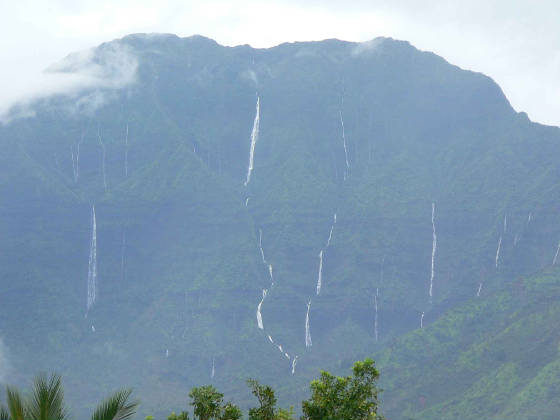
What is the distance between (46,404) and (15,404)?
68 centimetres

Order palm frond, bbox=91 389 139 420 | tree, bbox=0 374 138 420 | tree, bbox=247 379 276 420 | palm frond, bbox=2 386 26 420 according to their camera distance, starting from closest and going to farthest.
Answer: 1. palm frond, bbox=2 386 26 420
2. tree, bbox=0 374 138 420
3. palm frond, bbox=91 389 139 420
4. tree, bbox=247 379 276 420

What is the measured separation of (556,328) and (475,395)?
20535 millimetres

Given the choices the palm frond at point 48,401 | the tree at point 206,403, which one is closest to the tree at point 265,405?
the tree at point 206,403

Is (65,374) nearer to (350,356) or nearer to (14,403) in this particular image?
(350,356)

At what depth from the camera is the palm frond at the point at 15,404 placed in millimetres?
18469

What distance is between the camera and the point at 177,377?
18038cm

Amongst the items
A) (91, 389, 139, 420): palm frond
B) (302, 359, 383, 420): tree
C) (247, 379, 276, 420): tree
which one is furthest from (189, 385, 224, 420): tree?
(91, 389, 139, 420): palm frond

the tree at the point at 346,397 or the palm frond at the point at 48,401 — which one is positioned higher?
the tree at the point at 346,397

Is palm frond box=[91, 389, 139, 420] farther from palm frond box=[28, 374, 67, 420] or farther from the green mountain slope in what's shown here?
the green mountain slope

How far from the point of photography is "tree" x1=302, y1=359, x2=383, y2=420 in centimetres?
2711

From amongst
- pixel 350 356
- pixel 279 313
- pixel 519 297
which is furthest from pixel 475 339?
pixel 279 313

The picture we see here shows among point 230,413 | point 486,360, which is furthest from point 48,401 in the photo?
point 486,360

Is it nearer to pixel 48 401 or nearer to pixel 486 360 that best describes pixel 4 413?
pixel 48 401

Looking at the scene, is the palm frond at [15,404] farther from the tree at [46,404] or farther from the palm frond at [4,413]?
the palm frond at [4,413]
